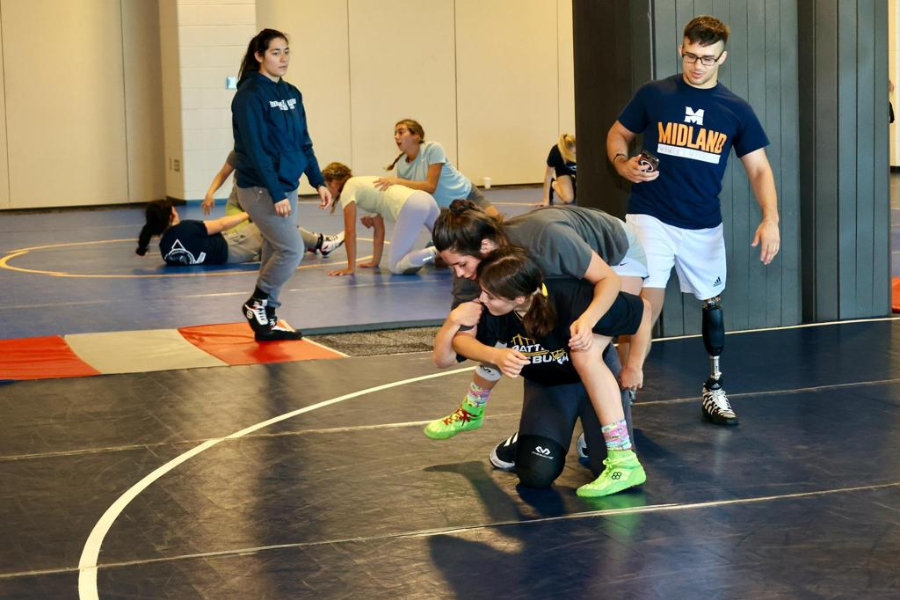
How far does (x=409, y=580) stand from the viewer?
3.62m

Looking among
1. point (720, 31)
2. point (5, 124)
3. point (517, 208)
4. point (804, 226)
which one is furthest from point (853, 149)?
point (5, 124)

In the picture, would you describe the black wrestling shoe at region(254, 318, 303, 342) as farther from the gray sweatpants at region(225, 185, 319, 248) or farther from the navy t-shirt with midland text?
the gray sweatpants at region(225, 185, 319, 248)

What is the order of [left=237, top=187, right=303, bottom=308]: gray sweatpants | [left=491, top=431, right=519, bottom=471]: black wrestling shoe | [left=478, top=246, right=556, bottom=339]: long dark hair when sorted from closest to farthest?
1. [left=478, top=246, right=556, bottom=339]: long dark hair
2. [left=491, top=431, right=519, bottom=471]: black wrestling shoe
3. [left=237, top=187, right=303, bottom=308]: gray sweatpants

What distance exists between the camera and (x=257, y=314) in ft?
24.0

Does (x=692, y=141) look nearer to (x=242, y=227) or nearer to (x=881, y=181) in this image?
(x=881, y=181)

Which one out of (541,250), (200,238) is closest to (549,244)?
(541,250)

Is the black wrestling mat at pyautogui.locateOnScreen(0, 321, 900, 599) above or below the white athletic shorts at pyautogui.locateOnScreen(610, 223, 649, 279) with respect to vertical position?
→ below

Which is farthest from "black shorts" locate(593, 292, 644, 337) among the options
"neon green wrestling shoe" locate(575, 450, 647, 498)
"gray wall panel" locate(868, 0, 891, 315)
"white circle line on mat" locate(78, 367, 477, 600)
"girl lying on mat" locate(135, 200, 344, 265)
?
"girl lying on mat" locate(135, 200, 344, 265)

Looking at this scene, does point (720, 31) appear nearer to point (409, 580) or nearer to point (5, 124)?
point (409, 580)

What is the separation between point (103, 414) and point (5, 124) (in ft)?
37.9

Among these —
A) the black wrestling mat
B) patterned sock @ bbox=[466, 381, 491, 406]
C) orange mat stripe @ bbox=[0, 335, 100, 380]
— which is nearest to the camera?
the black wrestling mat

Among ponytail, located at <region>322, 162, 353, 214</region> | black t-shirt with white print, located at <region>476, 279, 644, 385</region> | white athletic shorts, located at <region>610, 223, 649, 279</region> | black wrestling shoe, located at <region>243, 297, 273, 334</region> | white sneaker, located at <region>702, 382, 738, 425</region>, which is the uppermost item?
ponytail, located at <region>322, 162, 353, 214</region>

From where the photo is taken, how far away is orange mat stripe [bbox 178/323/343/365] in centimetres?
690

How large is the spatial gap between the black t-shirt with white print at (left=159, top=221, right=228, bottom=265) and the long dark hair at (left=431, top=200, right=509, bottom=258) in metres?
6.72
